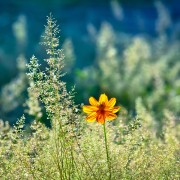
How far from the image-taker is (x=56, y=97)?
253 centimetres

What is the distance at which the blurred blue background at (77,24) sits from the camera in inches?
358

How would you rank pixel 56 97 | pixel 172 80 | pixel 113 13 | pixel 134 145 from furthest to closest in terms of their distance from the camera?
pixel 113 13, pixel 172 80, pixel 134 145, pixel 56 97

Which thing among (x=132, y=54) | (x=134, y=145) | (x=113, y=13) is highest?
(x=113, y=13)

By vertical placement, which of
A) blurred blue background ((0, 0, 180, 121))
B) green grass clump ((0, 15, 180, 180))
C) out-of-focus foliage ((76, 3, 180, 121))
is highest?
blurred blue background ((0, 0, 180, 121))

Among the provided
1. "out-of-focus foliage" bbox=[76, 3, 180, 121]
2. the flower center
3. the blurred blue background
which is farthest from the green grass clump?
the blurred blue background

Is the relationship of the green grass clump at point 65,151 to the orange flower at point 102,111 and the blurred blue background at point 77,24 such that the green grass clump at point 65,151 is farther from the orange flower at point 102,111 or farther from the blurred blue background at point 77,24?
the blurred blue background at point 77,24

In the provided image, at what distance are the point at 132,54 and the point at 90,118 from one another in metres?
4.94

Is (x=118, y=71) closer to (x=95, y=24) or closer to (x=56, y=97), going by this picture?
(x=95, y=24)

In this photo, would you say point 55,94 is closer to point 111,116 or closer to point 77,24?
point 111,116

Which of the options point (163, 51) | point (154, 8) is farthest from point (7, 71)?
point (154, 8)

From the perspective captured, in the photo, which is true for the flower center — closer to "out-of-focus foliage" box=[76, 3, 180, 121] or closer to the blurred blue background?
"out-of-focus foliage" box=[76, 3, 180, 121]

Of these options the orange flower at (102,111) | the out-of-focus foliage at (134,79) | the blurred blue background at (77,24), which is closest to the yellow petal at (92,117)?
the orange flower at (102,111)

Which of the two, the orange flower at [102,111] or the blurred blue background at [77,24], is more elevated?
the blurred blue background at [77,24]

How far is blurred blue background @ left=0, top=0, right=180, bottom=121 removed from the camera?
29.9 ft
